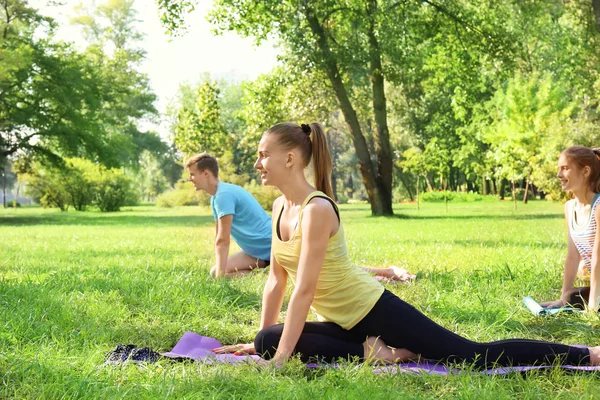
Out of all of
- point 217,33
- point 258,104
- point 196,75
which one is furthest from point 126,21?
point 217,33

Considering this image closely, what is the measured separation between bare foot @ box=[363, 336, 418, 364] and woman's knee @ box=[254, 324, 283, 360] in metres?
0.54

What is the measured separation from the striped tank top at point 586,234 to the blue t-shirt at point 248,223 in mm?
3763

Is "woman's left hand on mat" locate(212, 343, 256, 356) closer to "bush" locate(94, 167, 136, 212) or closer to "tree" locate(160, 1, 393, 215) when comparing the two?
"tree" locate(160, 1, 393, 215)

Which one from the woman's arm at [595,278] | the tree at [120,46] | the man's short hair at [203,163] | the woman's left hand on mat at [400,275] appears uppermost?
the tree at [120,46]

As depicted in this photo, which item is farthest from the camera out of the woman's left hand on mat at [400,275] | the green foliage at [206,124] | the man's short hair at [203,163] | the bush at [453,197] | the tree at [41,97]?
the bush at [453,197]

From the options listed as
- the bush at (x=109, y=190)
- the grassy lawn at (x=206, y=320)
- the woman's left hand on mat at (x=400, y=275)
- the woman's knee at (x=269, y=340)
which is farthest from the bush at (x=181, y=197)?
the woman's knee at (x=269, y=340)

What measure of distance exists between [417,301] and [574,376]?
104 inches

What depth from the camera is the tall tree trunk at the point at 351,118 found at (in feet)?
76.3

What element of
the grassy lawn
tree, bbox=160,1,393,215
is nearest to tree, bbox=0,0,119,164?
tree, bbox=160,1,393,215

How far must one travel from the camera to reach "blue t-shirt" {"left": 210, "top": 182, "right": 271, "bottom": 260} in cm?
855

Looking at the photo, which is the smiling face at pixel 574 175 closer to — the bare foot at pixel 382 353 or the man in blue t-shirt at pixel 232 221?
the bare foot at pixel 382 353

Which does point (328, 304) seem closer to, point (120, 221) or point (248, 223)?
point (248, 223)

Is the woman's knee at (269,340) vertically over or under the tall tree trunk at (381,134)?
under

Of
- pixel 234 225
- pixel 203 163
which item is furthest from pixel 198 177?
pixel 234 225
